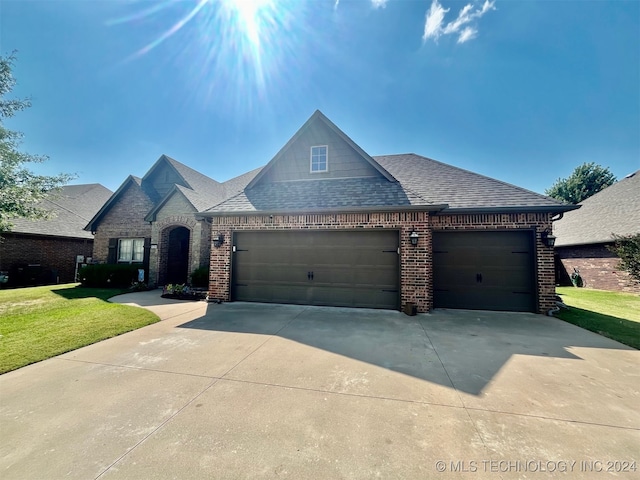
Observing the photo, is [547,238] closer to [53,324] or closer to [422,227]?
[422,227]

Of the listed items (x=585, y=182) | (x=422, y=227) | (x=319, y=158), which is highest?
(x=585, y=182)

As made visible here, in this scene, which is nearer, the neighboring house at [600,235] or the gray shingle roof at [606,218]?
the neighboring house at [600,235]

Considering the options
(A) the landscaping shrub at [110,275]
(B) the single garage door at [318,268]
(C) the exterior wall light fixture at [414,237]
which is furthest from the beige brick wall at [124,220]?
(C) the exterior wall light fixture at [414,237]

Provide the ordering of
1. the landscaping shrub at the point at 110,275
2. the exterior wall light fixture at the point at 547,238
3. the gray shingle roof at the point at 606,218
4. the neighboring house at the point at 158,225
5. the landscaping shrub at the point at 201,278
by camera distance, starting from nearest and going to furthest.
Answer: the exterior wall light fixture at the point at 547,238
the landscaping shrub at the point at 201,278
the neighboring house at the point at 158,225
the landscaping shrub at the point at 110,275
the gray shingle roof at the point at 606,218

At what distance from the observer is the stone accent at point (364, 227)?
7.32m

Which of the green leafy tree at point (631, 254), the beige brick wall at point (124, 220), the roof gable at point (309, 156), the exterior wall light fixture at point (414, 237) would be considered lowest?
the green leafy tree at point (631, 254)

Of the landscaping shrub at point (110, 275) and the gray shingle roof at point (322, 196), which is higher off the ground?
the gray shingle roof at point (322, 196)

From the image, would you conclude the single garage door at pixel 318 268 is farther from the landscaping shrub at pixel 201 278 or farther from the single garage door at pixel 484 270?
the landscaping shrub at pixel 201 278

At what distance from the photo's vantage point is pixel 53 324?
595 centimetres

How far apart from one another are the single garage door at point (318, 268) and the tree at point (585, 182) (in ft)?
111

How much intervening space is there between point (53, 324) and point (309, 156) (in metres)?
9.09

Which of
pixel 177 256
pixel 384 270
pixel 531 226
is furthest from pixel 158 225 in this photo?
pixel 531 226

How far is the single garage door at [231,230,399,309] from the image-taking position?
7738 millimetres

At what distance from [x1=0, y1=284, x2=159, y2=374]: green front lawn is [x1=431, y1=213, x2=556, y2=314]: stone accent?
29.6ft
